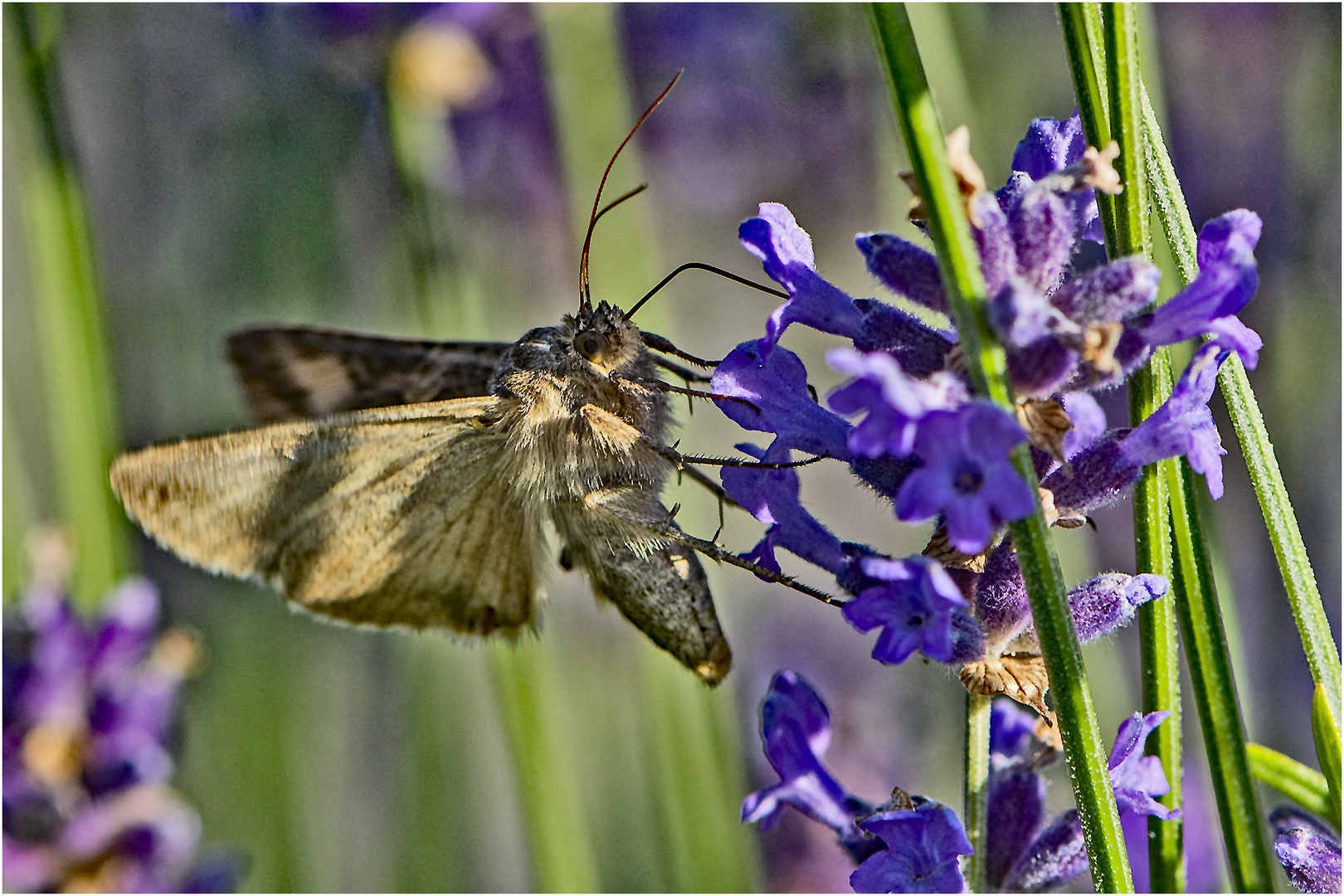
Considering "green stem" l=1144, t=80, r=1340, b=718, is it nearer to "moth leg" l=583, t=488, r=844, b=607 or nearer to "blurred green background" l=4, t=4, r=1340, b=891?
"moth leg" l=583, t=488, r=844, b=607

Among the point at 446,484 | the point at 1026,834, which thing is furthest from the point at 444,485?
the point at 1026,834

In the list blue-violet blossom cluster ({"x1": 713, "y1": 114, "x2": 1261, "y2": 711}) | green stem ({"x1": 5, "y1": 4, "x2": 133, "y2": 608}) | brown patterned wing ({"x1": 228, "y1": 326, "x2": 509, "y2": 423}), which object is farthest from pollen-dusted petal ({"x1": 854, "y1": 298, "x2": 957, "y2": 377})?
green stem ({"x1": 5, "y1": 4, "x2": 133, "y2": 608})

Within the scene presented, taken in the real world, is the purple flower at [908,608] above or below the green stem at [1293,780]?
above

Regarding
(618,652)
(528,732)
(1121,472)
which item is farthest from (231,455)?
(618,652)

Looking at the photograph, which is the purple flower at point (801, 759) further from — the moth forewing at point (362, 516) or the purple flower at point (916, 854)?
the moth forewing at point (362, 516)

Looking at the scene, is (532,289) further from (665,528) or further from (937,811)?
(937,811)

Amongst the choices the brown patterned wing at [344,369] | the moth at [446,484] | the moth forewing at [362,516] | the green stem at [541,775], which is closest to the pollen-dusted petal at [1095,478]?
the moth at [446,484]

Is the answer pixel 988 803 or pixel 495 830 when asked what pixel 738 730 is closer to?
pixel 495 830
